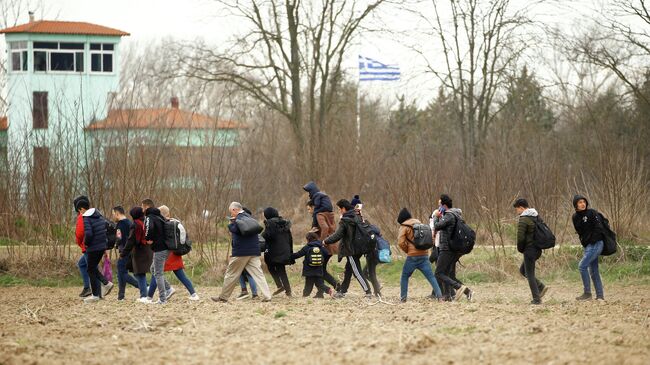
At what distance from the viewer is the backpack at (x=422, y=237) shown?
17359mm

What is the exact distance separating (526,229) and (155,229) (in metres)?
5.95

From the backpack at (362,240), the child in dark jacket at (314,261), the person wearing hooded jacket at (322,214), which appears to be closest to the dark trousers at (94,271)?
the child in dark jacket at (314,261)

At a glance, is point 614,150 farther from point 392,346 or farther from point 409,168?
point 392,346

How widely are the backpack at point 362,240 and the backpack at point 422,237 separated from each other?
43.7 inches

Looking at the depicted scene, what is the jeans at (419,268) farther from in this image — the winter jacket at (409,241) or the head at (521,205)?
the head at (521,205)

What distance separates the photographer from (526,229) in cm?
1677

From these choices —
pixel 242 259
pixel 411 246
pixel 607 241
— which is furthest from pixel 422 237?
pixel 242 259

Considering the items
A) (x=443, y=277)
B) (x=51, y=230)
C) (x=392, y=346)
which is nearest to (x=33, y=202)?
(x=51, y=230)

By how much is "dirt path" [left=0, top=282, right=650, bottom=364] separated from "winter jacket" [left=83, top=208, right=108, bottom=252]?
99 cm

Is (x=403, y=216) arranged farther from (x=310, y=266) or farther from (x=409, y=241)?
(x=310, y=266)

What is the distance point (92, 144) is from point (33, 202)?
75.9 inches

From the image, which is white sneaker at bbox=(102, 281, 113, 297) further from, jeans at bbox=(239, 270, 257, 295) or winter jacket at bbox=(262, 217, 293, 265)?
winter jacket at bbox=(262, 217, 293, 265)

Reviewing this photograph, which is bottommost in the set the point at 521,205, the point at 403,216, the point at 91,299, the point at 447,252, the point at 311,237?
the point at 91,299

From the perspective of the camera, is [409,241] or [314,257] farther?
[314,257]
